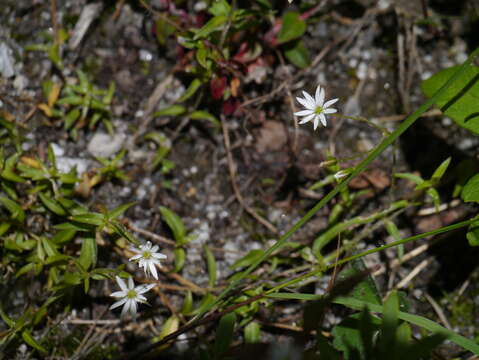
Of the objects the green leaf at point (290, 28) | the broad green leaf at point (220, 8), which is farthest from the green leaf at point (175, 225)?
the green leaf at point (290, 28)

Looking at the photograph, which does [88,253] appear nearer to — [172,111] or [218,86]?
[172,111]

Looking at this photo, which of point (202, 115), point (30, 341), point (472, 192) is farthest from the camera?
point (202, 115)

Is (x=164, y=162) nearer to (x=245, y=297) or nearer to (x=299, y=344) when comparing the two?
(x=245, y=297)

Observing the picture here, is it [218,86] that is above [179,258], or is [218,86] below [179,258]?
above

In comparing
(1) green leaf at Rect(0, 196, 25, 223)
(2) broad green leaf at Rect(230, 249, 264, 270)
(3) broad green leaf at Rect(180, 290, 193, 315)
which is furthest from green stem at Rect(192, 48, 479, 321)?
(1) green leaf at Rect(0, 196, 25, 223)

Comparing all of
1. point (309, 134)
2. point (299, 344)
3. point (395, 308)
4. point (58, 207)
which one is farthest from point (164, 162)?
point (299, 344)

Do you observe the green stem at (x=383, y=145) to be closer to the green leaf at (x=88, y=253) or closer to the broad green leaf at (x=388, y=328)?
the broad green leaf at (x=388, y=328)

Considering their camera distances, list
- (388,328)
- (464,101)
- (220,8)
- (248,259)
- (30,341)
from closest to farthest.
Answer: (388,328)
(464,101)
(30,341)
(220,8)
(248,259)

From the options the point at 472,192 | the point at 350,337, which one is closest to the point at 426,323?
the point at 350,337
